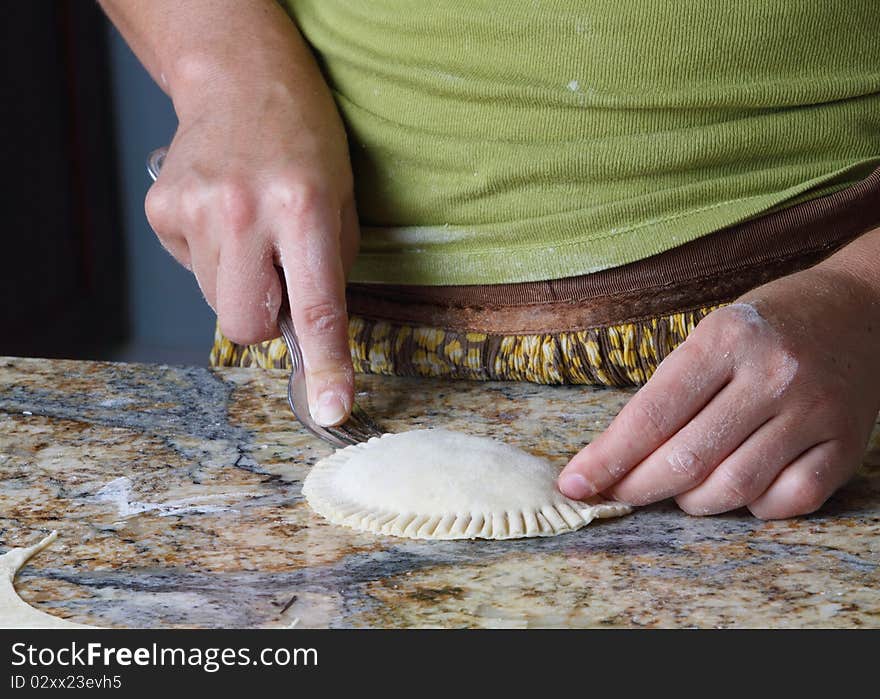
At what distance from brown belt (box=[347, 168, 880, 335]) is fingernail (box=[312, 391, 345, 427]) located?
219mm

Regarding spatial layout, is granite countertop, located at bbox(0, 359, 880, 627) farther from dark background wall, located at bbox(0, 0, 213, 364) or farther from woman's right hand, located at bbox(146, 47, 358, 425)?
dark background wall, located at bbox(0, 0, 213, 364)

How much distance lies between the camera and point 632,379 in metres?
1.13

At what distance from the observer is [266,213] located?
103 centimetres

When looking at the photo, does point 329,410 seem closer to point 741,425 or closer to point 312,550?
point 312,550

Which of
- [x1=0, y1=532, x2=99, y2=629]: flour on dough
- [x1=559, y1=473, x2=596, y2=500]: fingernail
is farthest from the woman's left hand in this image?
[x1=0, y1=532, x2=99, y2=629]: flour on dough

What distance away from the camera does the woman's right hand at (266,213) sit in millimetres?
1021

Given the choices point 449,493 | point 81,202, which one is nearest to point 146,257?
point 81,202

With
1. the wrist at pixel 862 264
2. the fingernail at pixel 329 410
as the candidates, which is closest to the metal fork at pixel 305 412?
the fingernail at pixel 329 410

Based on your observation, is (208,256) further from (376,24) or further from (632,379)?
(632,379)

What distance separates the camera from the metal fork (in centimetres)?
101

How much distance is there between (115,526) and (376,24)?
585 mm

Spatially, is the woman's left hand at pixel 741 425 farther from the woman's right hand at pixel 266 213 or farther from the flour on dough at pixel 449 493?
the woman's right hand at pixel 266 213

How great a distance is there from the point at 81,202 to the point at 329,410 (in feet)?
9.79
